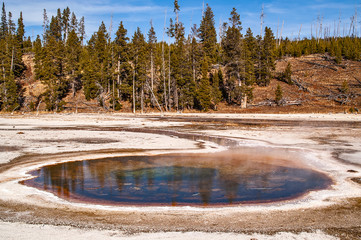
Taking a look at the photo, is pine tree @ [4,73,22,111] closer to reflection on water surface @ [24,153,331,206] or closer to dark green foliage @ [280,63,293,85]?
reflection on water surface @ [24,153,331,206]

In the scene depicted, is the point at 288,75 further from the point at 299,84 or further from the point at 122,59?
the point at 122,59

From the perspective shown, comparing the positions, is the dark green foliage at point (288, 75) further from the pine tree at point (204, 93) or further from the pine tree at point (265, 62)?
the pine tree at point (204, 93)

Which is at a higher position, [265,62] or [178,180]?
[265,62]

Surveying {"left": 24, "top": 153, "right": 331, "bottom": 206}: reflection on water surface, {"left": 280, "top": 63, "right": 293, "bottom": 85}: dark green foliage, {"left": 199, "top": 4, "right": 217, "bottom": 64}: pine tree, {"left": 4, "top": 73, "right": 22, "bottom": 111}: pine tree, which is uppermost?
{"left": 199, "top": 4, "right": 217, "bottom": 64}: pine tree

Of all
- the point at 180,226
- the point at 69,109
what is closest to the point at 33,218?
the point at 180,226

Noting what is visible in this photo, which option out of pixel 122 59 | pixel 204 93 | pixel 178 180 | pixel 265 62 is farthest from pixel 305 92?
pixel 178 180

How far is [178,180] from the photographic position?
10008mm

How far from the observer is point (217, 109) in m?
53.3

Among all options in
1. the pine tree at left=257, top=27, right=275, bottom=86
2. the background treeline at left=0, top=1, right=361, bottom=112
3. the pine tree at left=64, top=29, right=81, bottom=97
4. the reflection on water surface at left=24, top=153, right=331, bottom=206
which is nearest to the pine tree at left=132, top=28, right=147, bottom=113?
the background treeline at left=0, top=1, right=361, bottom=112

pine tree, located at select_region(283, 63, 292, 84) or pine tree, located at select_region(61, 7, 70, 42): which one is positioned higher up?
pine tree, located at select_region(61, 7, 70, 42)

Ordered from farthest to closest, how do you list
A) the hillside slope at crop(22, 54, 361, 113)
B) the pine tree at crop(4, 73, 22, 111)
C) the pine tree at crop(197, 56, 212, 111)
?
the pine tree at crop(4, 73, 22, 111)
the pine tree at crop(197, 56, 212, 111)
the hillside slope at crop(22, 54, 361, 113)

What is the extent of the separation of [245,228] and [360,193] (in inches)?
176

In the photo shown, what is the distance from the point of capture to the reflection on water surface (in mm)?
8156

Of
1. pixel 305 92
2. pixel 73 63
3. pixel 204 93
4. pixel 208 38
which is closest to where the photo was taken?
pixel 204 93
